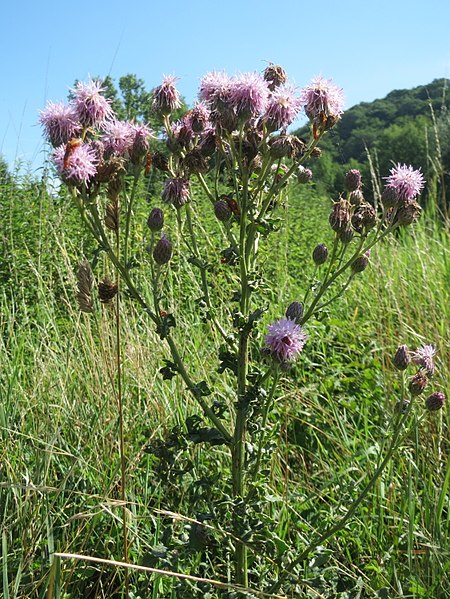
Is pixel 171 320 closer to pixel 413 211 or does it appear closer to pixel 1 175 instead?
pixel 413 211

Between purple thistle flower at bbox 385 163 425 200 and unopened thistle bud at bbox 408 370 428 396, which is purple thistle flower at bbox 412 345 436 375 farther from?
purple thistle flower at bbox 385 163 425 200

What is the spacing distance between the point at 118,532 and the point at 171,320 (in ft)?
2.55

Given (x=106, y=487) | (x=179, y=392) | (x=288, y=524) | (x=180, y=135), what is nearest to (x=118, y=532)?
(x=106, y=487)

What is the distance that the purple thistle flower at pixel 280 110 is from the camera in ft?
5.12

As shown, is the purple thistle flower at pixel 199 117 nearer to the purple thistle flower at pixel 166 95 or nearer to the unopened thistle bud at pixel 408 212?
the purple thistle flower at pixel 166 95

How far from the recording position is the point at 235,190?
5.12 ft

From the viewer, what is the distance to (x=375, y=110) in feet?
100

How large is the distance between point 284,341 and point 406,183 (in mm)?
552

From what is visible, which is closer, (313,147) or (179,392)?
(313,147)

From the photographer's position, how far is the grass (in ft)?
5.21

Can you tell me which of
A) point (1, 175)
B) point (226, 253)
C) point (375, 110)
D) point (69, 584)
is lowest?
point (69, 584)

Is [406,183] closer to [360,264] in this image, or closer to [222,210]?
[360,264]

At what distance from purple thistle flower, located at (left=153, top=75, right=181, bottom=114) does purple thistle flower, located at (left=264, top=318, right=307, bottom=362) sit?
2.08 feet

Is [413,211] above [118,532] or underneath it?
above
